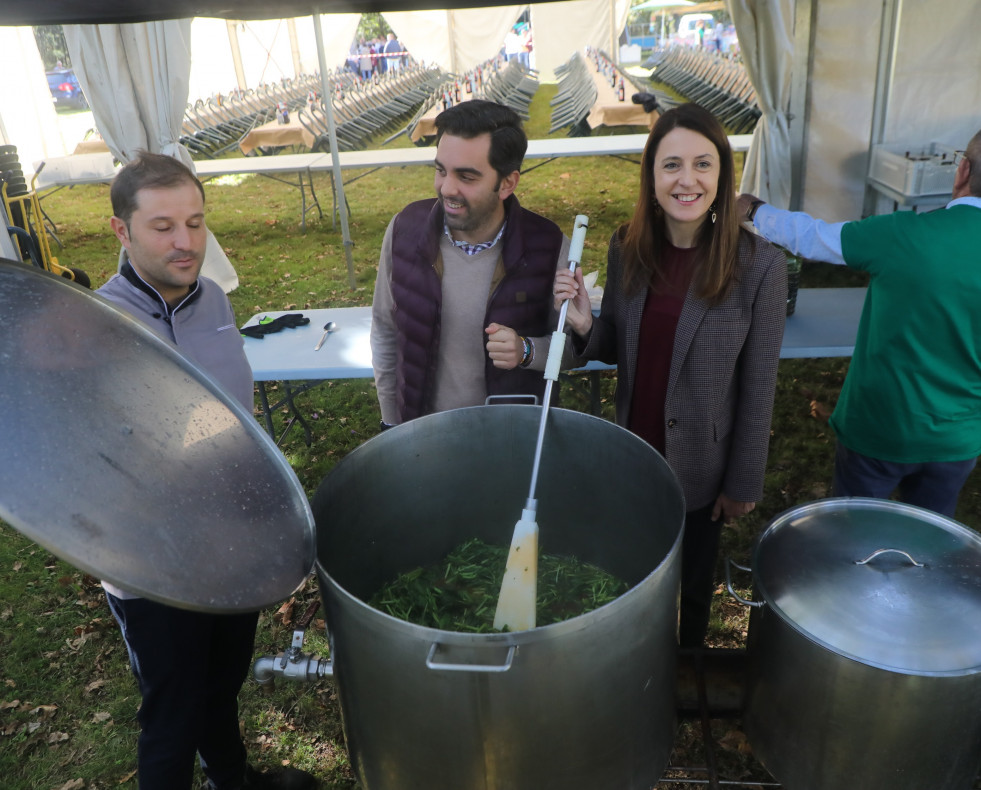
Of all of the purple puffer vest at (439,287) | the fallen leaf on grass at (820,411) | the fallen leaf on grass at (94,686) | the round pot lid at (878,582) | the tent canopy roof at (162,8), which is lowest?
the fallen leaf on grass at (94,686)

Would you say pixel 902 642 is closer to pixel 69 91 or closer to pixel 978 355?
pixel 978 355

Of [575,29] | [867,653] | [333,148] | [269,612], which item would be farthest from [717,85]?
[867,653]

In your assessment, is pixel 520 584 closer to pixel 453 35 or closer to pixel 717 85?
pixel 717 85

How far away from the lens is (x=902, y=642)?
134cm

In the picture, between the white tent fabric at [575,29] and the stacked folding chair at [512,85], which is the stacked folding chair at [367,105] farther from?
the white tent fabric at [575,29]

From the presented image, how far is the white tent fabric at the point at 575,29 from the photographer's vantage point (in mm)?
21344

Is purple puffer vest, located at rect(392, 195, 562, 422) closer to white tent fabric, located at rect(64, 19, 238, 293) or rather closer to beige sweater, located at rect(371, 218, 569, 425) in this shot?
beige sweater, located at rect(371, 218, 569, 425)

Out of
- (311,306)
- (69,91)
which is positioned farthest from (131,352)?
(69,91)

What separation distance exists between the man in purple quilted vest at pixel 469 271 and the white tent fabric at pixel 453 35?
19.1m

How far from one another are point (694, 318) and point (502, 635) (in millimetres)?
1158

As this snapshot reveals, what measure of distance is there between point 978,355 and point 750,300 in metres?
0.80

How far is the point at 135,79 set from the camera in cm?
602

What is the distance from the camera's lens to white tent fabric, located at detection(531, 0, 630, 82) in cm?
2134

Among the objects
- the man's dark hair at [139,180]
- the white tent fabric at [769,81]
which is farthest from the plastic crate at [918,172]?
the man's dark hair at [139,180]
